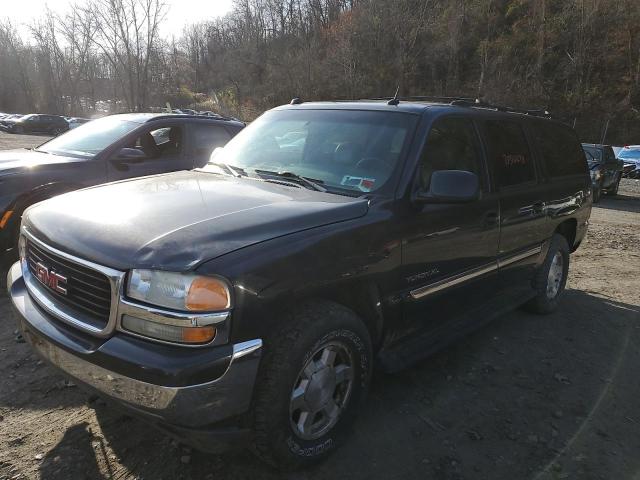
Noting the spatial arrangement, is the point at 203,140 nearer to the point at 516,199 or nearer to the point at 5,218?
the point at 5,218

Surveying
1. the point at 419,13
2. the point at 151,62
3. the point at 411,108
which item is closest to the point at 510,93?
the point at 419,13

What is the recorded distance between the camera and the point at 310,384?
240 cm

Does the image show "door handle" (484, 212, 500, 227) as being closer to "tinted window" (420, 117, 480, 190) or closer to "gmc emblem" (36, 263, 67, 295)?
"tinted window" (420, 117, 480, 190)

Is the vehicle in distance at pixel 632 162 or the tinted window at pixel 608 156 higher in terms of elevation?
the tinted window at pixel 608 156

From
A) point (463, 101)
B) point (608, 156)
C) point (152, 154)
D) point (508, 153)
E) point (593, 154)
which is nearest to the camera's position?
point (463, 101)

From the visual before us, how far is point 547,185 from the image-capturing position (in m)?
4.37

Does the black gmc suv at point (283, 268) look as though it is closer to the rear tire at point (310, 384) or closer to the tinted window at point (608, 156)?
the rear tire at point (310, 384)

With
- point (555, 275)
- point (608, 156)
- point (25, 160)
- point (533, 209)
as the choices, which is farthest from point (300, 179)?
point (608, 156)

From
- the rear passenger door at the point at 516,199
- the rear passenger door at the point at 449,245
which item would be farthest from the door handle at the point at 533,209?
the rear passenger door at the point at 449,245

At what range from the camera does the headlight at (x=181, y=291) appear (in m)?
2.00

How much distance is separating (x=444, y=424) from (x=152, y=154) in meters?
4.85

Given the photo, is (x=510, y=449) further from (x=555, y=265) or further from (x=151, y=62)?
(x=151, y=62)

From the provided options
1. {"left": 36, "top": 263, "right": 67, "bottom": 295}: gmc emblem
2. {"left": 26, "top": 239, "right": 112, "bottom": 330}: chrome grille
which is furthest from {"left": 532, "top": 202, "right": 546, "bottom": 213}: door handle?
{"left": 36, "top": 263, "right": 67, "bottom": 295}: gmc emblem

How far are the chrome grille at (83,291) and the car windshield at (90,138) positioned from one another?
3537mm
